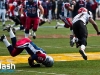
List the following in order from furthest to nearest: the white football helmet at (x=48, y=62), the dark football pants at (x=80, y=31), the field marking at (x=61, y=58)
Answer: the dark football pants at (x=80, y=31) < the field marking at (x=61, y=58) < the white football helmet at (x=48, y=62)

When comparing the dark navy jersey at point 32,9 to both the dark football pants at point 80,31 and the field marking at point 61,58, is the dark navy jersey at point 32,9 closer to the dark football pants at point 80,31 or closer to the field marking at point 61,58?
the field marking at point 61,58

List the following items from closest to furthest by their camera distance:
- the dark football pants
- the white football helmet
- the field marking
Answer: the white football helmet < the field marking < the dark football pants

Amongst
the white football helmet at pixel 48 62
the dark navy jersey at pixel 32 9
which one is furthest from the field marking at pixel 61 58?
the dark navy jersey at pixel 32 9

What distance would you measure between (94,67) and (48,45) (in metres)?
6.90

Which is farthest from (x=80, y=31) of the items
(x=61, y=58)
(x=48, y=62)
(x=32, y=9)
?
(x=32, y=9)

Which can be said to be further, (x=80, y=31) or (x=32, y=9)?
(x=32, y=9)

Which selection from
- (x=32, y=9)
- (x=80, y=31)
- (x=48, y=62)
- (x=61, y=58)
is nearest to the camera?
(x=48, y=62)

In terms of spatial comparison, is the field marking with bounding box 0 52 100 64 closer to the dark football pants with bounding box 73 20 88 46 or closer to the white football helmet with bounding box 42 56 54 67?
the dark football pants with bounding box 73 20 88 46

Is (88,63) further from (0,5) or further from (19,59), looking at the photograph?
(0,5)

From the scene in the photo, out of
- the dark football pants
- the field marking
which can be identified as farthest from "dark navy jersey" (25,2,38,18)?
the dark football pants

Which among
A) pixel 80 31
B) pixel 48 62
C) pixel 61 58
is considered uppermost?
pixel 80 31

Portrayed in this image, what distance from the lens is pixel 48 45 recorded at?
19.1 m

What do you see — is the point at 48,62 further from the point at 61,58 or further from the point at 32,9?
the point at 32,9

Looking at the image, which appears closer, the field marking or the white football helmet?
the white football helmet
